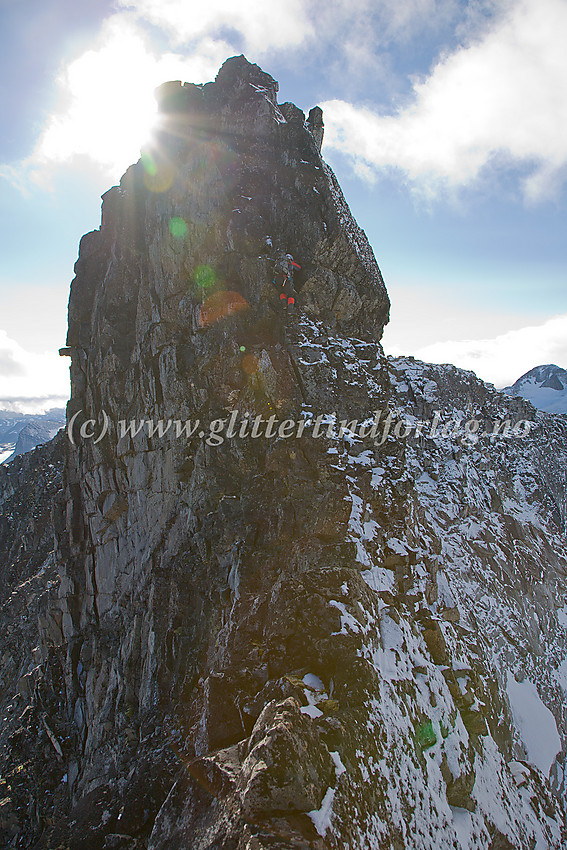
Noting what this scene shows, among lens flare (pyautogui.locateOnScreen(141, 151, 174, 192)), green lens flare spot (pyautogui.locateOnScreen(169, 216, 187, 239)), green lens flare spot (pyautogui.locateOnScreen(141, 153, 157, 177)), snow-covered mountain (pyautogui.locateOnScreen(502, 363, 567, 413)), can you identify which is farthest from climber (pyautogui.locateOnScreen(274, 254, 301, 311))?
snow-covered mountain (pyautogui.locateOnScreen(502, 363, 567, 413))

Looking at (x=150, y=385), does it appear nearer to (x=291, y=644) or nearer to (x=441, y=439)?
(x=291, y=644)

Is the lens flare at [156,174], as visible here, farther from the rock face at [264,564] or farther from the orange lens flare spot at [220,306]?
the orange lens flare spot at [220,306]

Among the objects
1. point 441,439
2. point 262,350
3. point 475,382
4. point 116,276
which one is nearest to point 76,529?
point 116,276

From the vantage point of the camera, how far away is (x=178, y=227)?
82.9 ft

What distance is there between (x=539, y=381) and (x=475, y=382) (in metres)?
70.1

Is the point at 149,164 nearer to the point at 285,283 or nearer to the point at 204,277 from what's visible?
the point at 204,277

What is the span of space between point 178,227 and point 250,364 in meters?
10.2

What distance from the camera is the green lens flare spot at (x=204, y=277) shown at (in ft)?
79.5

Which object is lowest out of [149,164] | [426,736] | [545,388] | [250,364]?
[426,736]

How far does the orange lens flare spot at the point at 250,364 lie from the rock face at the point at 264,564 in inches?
4.1

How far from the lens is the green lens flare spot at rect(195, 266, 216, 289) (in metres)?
24.2

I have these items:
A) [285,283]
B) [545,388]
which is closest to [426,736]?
[285,283]

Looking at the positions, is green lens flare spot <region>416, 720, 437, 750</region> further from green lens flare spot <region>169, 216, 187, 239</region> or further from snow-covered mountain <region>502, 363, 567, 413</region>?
snow-covered mountain <region>502, 363, 567, 413</region>

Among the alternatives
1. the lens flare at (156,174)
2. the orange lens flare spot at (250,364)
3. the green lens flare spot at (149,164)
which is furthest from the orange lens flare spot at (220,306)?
the green lens flare spot at (149,164)
